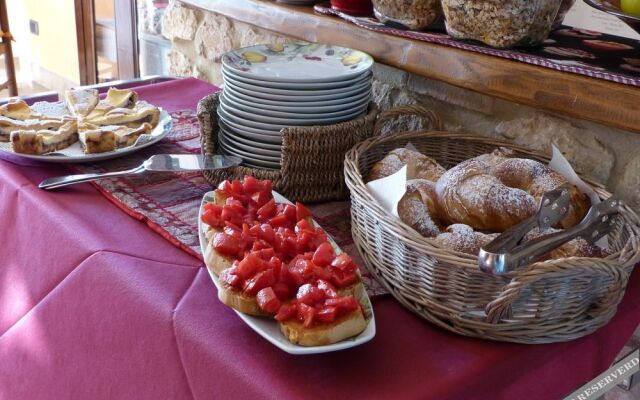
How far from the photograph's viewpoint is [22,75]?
4211 millimetres

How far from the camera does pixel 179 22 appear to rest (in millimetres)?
1719

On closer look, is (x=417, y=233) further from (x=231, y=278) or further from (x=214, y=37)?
(x=214, y=37)

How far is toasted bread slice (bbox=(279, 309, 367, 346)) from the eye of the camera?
2.05ft

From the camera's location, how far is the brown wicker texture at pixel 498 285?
65cm

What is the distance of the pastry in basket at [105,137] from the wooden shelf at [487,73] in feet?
1.39

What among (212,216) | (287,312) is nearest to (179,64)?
(212,216)

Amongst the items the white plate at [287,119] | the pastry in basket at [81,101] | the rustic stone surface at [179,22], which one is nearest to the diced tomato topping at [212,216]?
the white plate at [287,119]

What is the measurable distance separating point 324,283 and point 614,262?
296 millimetres

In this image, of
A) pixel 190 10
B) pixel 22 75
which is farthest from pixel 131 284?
pixel 22 75

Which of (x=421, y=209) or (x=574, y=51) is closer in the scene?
(x=421, y=209)

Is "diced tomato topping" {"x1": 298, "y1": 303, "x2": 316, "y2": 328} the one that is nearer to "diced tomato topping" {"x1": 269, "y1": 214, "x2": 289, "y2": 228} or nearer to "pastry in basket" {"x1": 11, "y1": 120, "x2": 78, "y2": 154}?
"diced tomato topping" {"x1": 269, "y1": 214, "x2": 289, "y2": 228}

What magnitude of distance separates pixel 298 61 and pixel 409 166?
36 cm

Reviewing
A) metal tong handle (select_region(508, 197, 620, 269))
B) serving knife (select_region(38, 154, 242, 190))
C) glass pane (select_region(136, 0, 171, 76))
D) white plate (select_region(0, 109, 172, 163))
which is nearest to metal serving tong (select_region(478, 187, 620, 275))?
→ metal tong handle (select_region(508, 197, 620, 269))

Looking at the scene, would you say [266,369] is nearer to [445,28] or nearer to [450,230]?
[450,230]
